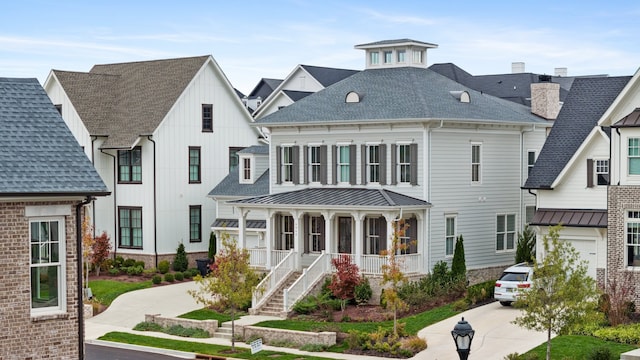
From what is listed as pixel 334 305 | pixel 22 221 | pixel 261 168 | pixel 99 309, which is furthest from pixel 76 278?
pixel 261 168

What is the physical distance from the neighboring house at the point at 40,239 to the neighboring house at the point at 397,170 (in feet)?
64.8

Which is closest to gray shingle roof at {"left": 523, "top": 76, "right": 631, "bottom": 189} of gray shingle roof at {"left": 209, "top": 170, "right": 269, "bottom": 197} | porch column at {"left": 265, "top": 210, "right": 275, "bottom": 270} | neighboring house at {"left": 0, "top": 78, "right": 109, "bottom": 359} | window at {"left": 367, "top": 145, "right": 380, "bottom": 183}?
window at {"left": 367, "top": 145, "right": 380, "bottom": 183}

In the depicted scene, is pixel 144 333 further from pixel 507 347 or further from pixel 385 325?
pixel 507 347

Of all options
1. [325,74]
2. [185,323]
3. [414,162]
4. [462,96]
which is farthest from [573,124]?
[325,74]

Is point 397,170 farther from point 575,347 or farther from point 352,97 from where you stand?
point 575,347

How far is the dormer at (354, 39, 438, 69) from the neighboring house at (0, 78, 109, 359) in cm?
2689

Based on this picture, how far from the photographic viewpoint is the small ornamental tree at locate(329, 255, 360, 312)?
40.6 m

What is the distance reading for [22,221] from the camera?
21984mm

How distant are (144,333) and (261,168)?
50.0 ft

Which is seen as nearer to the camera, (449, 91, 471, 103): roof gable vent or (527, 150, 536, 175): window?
(449, 91, 471, 103): roof gable vent

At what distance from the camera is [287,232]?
46.7 meters

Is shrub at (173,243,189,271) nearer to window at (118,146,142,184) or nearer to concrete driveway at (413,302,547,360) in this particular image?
window at (118,146,142,184)

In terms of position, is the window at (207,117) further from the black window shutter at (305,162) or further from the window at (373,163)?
the window at (373,163)

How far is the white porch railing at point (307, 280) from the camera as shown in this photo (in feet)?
134
